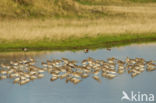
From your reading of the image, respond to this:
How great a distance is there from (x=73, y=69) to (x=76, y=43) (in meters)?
8.18

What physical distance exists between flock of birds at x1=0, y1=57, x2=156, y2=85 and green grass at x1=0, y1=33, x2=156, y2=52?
15.7 feet

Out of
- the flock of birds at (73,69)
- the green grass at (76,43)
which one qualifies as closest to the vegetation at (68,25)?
the green grass at (76,43)

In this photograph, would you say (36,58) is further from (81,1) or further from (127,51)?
(81,1)

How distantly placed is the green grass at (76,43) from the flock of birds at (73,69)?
4788mm

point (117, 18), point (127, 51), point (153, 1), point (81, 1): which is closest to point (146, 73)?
point (127, 51)

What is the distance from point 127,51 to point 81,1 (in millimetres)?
22688

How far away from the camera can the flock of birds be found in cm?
3312

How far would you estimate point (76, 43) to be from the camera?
43.5 metres

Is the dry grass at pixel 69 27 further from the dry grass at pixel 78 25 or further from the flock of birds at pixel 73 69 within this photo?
the flock of birds at pixel 73 69

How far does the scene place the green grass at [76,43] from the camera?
137 feet

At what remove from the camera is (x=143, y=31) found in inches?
1906

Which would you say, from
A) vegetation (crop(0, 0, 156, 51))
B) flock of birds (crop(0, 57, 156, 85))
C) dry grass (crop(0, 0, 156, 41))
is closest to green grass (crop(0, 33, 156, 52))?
vegetation (crop(0, 0, 156, 51))

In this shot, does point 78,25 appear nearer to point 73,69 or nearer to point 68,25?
point 68,25

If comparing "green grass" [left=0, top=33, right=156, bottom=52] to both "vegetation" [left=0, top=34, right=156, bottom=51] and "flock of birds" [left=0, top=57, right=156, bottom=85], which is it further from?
"flock of birds" [left=0, top=57, right=156, bottom=85]
